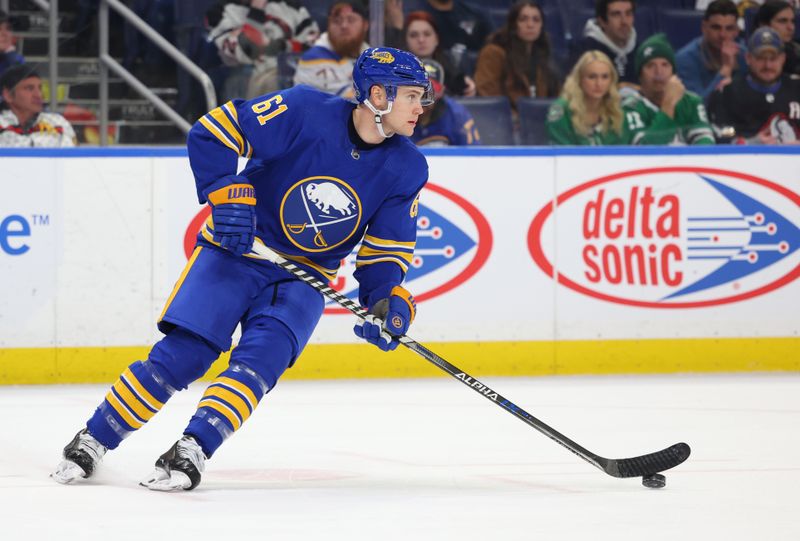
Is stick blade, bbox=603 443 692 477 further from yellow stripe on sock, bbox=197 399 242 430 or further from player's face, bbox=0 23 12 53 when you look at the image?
player's face, bbox=0 23 12 53

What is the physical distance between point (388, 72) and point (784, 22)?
176 inches

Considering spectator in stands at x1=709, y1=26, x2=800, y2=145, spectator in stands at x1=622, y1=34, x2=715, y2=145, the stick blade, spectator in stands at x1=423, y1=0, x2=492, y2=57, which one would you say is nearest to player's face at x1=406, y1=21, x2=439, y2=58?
spectator in stands at x1=423, y1=0, x2=492, y2=57

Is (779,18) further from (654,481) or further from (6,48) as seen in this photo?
(654,481)

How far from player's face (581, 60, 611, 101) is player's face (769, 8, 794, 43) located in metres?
1.22

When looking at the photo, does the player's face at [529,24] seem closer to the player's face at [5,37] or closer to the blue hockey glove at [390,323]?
the player's face at [5,37]

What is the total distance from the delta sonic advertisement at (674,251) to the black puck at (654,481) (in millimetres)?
2402

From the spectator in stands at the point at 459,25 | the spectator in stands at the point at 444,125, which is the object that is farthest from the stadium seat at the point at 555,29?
the spectator in stands at the point at 444,125

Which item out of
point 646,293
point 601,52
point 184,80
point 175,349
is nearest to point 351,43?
point 184,80

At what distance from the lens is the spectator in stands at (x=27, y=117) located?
5.70m

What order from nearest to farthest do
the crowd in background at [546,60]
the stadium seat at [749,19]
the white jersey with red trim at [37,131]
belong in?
1. the white jersey with red trim at [37,131]
2. the crowd in background at [546,60]
3. the stadium seat at [749,19]

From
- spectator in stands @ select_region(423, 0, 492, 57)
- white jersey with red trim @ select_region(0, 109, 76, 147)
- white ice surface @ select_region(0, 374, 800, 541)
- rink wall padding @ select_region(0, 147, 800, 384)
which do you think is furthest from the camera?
spectator in stands @ select_region(423, 0, 492, 57)

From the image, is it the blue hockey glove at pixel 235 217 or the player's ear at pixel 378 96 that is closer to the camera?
the blue hockey glove at pixel 235 217

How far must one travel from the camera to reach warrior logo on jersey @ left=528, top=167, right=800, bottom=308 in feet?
18.7

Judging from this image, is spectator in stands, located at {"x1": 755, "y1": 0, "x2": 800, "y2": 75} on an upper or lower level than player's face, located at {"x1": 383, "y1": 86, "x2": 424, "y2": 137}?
upper
